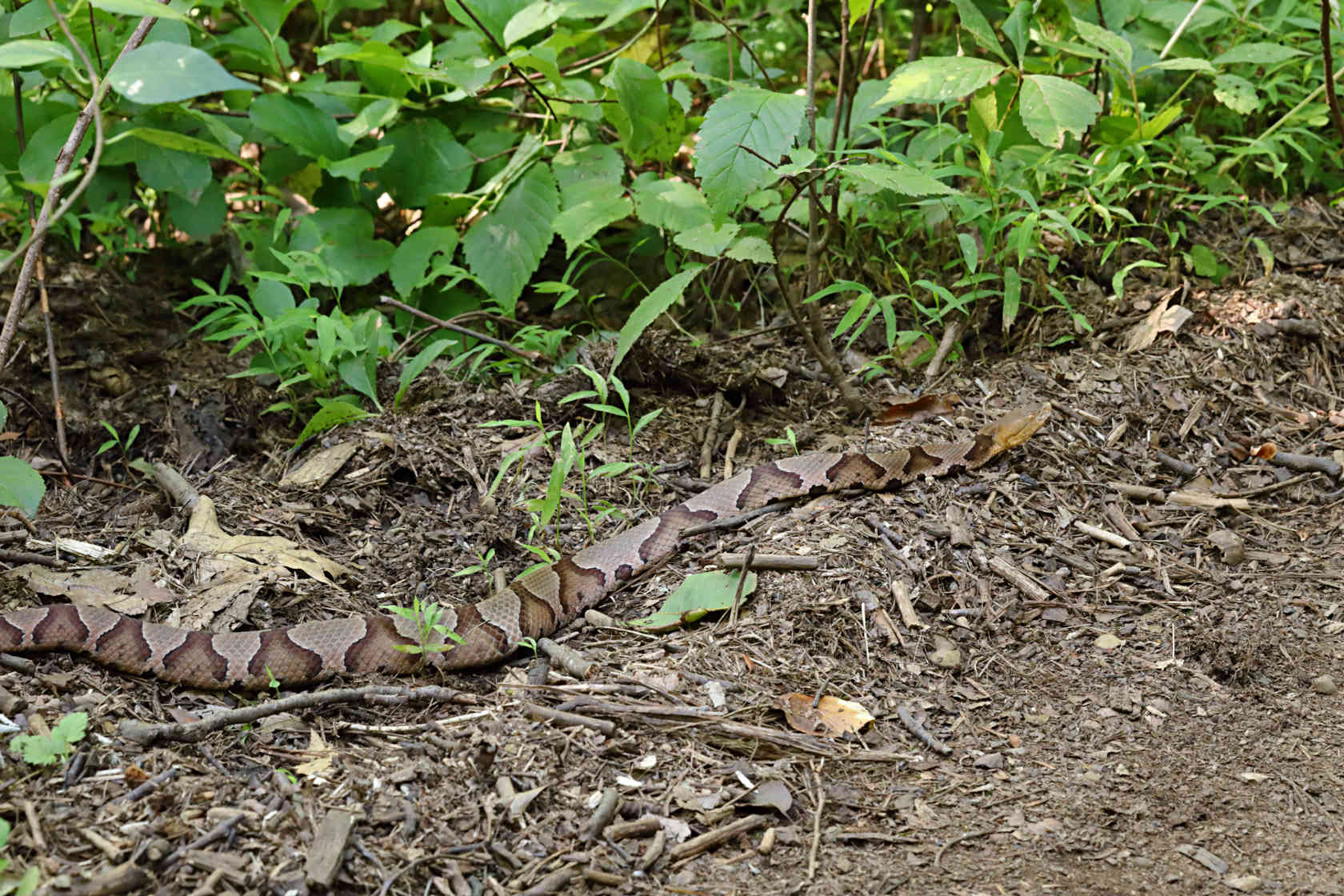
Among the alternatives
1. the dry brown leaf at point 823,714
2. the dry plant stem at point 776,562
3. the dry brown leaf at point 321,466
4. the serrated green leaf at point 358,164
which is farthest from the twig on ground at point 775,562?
the serrated green leaf at point 358,164

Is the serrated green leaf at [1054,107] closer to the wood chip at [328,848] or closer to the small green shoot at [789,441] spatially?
the small green shoot at [789,441]

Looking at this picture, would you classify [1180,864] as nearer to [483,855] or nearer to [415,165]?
[483,855]

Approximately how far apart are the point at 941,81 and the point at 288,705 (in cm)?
276

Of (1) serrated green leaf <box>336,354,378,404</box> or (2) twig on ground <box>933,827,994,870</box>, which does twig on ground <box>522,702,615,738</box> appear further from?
(1) serrated green leaf <box>336,354,378,404</box>

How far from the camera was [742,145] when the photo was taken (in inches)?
118

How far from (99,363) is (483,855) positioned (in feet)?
10.2

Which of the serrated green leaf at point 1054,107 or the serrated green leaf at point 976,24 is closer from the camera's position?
the serrated green leaf at point 1054,107

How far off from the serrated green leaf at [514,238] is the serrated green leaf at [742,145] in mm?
1425

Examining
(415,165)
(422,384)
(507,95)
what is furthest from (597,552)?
(507,95)

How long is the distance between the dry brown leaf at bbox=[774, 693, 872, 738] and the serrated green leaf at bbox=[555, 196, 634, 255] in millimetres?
2089

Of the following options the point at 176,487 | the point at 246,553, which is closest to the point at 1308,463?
the point at 246,553

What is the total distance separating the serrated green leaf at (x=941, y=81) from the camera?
3551 millimetres

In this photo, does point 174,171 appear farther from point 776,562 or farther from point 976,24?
point 976,24

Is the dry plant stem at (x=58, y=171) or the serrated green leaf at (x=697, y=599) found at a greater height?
the dry plant stem at (x=58, y=171)
